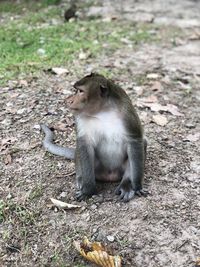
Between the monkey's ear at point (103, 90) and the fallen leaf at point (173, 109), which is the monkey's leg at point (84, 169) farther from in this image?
the fallen leaf at point (173, 109)

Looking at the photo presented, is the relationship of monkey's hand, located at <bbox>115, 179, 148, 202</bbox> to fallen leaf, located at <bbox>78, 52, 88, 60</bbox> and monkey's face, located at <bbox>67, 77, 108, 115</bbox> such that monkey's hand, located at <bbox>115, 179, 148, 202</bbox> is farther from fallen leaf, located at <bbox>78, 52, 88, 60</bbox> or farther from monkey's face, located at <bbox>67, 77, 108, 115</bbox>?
fallen leaf, located at <bbox>78, 52, 88, 60</bbox>

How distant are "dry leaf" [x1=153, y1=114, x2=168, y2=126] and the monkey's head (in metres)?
1.67

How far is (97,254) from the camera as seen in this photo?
10.5ft

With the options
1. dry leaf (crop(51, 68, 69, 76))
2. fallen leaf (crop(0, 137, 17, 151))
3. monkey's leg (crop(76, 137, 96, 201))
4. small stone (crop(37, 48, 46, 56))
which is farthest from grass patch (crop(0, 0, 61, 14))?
monkey's leg (crop(76, 137, 96, 201))

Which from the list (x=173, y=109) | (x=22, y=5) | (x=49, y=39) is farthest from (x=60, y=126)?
(x=22, y=5)

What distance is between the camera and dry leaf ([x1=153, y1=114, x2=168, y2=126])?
5012 mm

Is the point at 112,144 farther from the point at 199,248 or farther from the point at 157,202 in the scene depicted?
the point at 199,248

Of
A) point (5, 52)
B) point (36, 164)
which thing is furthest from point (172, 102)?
point (5, 52)

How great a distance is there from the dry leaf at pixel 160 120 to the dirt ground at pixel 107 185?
1cm

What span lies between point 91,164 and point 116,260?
2.49ft

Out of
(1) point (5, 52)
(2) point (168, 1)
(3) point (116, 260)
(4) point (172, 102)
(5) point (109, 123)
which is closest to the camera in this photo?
(3) point (116, 260)

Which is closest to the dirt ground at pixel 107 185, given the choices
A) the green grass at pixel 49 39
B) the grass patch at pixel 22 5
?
the green grass at pixel 49 39

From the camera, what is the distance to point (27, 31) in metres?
7.45

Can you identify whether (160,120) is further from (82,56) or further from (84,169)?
(82,56)
